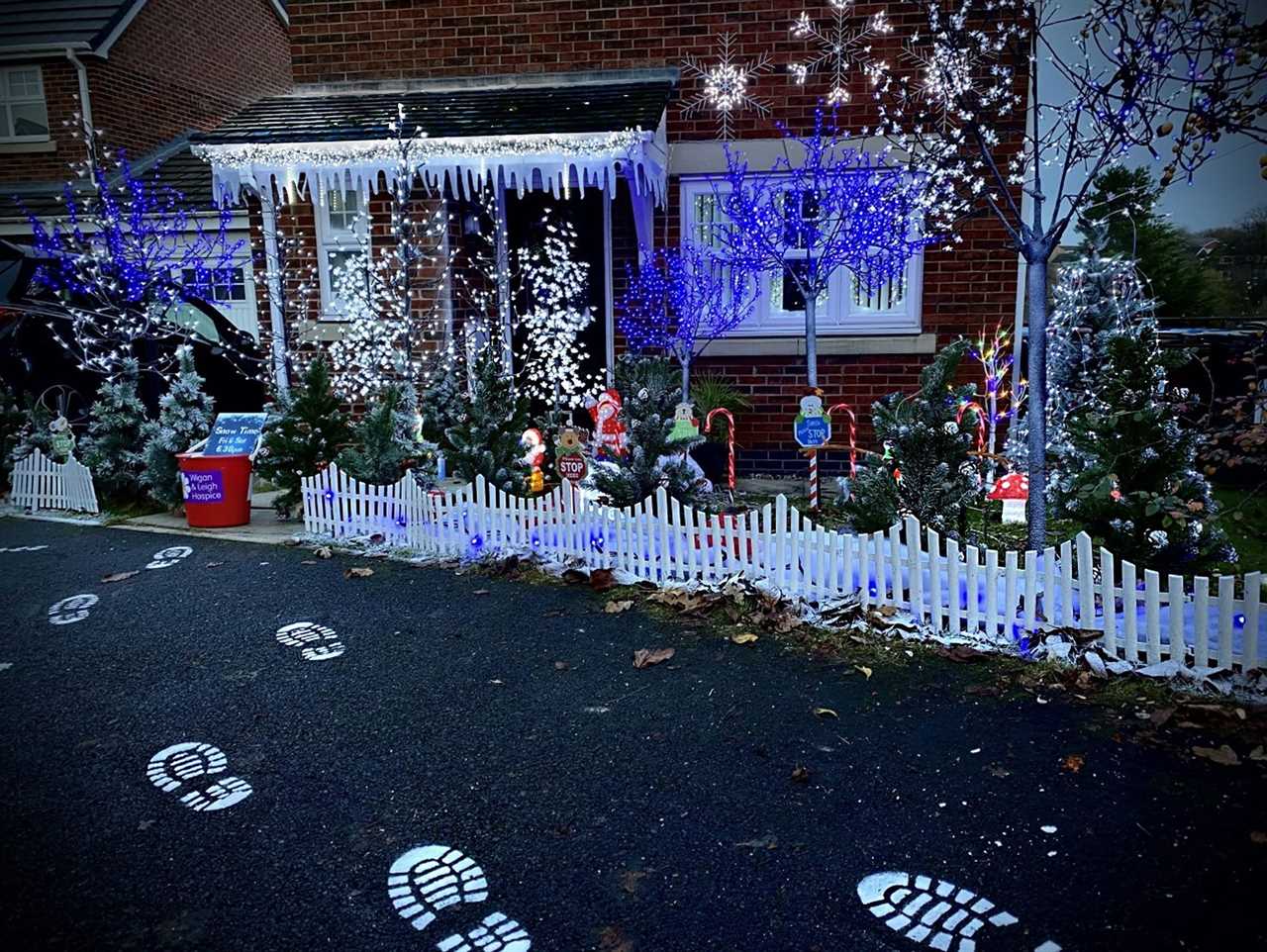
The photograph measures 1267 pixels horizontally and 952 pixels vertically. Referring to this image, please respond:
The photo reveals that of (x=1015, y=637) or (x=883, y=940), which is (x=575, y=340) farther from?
(x=883, y=940)

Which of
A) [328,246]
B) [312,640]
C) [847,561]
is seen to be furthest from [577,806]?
[328,246]

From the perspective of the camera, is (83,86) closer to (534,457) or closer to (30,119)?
(30,119)

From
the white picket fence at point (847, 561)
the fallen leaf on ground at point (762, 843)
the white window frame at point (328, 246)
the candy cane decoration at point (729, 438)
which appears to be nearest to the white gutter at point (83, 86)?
the white window frame at point (328, 246)

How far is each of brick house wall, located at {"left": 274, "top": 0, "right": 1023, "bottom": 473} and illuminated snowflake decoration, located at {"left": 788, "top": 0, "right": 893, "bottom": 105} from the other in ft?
0.33

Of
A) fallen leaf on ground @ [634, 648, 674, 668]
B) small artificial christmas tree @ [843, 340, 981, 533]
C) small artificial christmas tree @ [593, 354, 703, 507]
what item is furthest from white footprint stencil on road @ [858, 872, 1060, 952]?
small artificial christmas tree @ [593, 354, 703, 507]

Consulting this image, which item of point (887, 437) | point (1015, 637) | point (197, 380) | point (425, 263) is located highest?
point (425, 263)

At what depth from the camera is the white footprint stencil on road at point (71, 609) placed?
5262mm

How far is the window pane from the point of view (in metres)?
16.5

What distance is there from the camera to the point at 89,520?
7.93 m

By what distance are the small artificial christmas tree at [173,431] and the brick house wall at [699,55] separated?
395cm

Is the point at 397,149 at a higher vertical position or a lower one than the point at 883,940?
higher

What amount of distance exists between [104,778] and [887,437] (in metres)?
4.12

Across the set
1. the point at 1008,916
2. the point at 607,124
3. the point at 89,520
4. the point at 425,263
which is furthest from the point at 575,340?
the point at 1008,916

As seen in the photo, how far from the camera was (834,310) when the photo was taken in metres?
8.98
